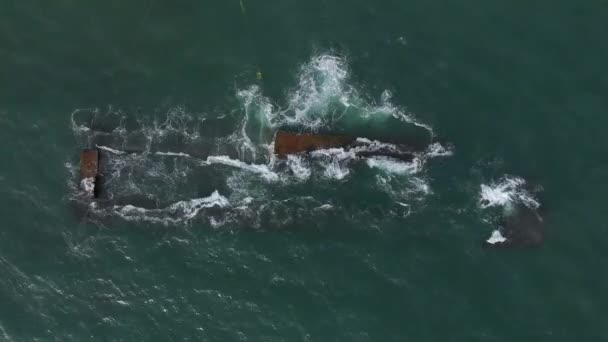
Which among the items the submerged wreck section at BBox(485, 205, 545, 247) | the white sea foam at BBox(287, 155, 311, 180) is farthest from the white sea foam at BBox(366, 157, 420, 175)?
the submerged wreck section at BBox(485, 205, 545, 247)

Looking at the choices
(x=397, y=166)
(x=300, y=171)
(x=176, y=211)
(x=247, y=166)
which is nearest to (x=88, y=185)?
(x=176, y=211)

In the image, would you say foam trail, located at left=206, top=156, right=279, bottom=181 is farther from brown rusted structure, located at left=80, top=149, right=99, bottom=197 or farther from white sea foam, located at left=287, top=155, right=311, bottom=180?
brown rusted structure, located at left=80, top=149, right=99, bottom=197

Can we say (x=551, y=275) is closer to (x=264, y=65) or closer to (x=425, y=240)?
(x=425, y=240)

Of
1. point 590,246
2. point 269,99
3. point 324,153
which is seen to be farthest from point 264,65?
point 590,246

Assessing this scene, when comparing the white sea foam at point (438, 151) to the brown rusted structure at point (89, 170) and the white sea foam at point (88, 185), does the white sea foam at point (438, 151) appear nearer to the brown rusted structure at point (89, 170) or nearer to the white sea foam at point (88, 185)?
the brown rusted structure at point (89, 170)

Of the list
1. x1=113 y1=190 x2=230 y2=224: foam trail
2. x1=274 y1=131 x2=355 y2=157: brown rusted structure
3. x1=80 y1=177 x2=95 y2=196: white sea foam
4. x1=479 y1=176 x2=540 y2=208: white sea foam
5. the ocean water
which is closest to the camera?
the ocean water

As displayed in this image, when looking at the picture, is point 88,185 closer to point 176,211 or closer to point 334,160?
point 176,211

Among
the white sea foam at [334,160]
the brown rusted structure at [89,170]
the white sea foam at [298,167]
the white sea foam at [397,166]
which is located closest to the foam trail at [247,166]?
the white sea foam at [298,167]
